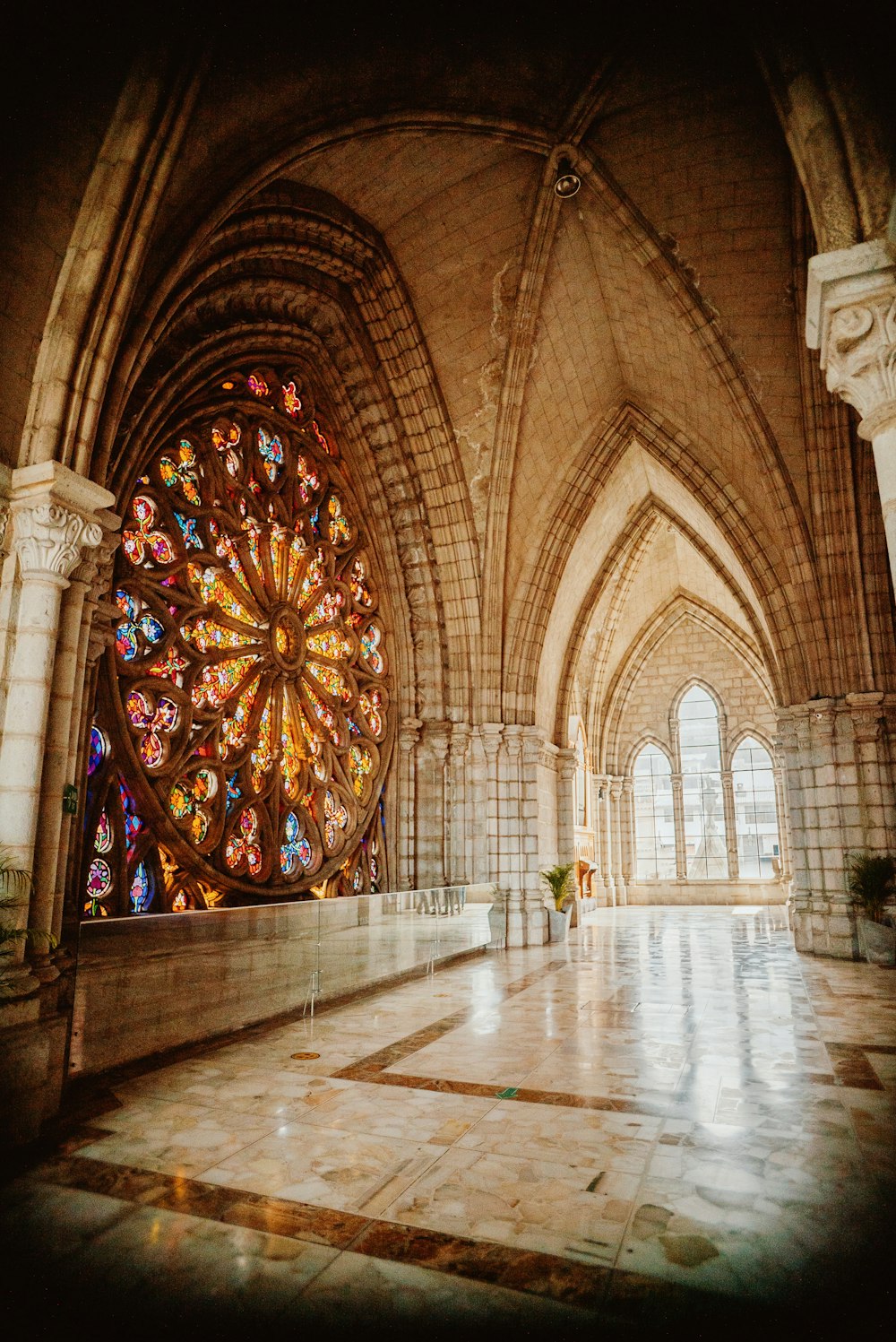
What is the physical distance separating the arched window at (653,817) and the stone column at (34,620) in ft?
68.1

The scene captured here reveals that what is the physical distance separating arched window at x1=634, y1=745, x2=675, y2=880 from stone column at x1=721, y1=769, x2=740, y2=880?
1441 millimetres

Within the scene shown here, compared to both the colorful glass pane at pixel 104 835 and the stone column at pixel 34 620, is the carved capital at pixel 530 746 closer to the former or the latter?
the colorful glass pane at pixel 104 835

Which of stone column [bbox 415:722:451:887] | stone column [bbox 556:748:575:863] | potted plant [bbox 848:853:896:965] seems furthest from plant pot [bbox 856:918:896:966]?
stone column [bbox 556:748:575:863]

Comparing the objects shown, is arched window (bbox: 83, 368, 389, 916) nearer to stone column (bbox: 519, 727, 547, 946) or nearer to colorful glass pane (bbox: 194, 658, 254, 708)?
colorful glass pane (bbox: 194, 658, 254, 708)

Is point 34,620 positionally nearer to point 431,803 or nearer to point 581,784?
point 431,803

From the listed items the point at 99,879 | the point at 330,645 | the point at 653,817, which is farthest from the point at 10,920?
the point at 653,817

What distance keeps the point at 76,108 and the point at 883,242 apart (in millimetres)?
4537

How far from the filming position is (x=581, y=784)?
2059cm

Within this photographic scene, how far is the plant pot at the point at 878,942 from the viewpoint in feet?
30.9

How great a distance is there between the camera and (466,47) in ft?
25.7

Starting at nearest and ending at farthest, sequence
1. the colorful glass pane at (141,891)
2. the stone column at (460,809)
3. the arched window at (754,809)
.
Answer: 1. the colorful glass pane at (141,891)
2. the stone column at (460,809)
3. the arched window at (754,809)

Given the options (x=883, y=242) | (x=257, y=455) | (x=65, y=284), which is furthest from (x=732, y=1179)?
(x=257, y=455)

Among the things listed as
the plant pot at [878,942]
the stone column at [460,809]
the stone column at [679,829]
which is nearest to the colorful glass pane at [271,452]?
the stone column at [460,809]

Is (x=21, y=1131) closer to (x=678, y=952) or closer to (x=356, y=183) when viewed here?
(x=678, y=952)
